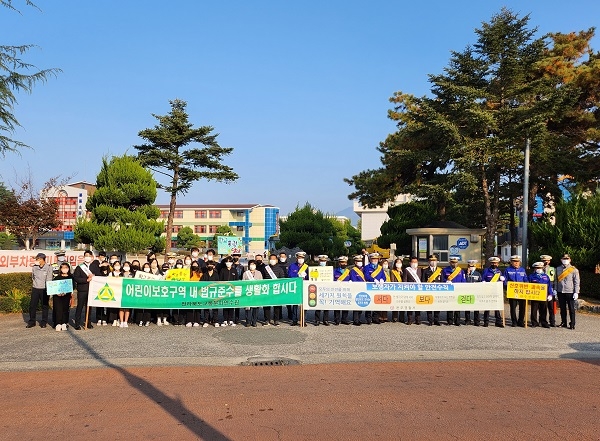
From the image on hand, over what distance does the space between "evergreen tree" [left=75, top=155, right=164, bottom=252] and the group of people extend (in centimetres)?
1011

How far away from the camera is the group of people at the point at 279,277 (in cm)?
1259

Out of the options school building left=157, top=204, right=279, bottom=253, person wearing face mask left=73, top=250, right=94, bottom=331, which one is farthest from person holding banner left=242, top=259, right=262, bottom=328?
school building left=157, top=204, right=279, bottom=253

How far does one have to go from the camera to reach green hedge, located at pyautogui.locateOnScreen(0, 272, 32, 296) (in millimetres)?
17438

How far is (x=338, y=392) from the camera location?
713 centimetres

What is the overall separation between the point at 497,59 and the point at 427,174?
307 inches

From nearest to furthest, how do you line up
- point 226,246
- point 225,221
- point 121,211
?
point 121,211
point 226,246
point 225,221

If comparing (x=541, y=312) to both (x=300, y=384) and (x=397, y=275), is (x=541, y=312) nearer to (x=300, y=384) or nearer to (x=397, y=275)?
(x=397, y=275)

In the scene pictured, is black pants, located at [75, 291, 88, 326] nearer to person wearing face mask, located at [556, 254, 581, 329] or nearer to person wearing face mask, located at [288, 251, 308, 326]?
person wearing face mask, located at [288, 251, 308, 326]

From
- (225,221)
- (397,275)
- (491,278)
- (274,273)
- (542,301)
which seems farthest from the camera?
(225,221)

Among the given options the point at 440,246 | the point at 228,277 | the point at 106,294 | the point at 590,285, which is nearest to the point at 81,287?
the point at 106,294

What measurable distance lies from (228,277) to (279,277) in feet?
4.94

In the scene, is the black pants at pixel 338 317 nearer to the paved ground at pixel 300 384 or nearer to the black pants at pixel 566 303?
the paved ground at pixel 300 384

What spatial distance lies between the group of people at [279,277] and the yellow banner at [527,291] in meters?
0.15

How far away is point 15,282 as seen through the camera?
1753 centimetres
